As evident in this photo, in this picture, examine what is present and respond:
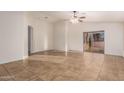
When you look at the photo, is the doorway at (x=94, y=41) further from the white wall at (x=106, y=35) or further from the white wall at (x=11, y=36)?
the white wall at (x=11, y=36)

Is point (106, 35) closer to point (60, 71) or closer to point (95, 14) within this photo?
point (95, 14)

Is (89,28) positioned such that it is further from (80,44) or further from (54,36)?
(54,36)

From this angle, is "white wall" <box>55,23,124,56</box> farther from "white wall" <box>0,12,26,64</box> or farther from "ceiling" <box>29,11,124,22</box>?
"white wall" <box>0,12,26,64</box>

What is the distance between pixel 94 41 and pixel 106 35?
1506 mm

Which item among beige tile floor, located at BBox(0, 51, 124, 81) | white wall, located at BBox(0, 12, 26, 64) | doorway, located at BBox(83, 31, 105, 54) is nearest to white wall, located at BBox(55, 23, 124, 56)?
doorway, located at BBox(83, 31, 105, 54)

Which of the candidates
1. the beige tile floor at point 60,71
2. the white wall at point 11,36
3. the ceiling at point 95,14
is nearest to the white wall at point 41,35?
the ceiling at point 95,14

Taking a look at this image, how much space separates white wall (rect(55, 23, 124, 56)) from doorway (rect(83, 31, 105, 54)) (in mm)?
377

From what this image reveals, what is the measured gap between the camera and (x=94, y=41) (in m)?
9.66

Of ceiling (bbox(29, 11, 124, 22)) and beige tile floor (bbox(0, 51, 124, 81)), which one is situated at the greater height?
ceiling (bbox(29, 11, 124, 22))

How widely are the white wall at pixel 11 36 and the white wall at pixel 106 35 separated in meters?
4.63

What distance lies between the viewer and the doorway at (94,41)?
29.4 feet

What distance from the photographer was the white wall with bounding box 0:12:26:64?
5.00 meters
